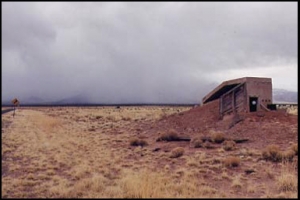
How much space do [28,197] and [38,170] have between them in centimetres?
313

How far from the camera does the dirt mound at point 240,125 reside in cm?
1745

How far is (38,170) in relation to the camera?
11.4 meters

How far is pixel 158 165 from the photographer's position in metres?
13.2

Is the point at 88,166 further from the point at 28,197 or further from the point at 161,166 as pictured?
the point at 28,197

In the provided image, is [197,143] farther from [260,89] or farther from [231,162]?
[260,89]

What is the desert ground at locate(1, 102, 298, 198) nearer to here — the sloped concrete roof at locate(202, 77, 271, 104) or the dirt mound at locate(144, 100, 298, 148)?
the dirt mound at locate(144, 100, 298, 148)

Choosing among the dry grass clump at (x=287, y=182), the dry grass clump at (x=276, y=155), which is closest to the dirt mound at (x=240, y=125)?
the dry grass clump at (x=276, y=155)

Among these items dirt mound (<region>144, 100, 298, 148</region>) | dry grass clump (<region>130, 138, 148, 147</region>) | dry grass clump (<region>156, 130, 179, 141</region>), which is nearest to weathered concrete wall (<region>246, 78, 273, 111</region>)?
dirt mound (<region>144, 100, 298, 148</region>)

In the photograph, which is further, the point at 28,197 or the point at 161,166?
the point at 161,166

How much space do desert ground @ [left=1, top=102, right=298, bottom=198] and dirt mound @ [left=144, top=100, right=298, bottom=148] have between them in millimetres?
60

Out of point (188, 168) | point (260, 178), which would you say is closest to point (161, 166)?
point (188, 168)

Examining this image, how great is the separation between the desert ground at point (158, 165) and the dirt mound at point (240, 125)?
0.06 m

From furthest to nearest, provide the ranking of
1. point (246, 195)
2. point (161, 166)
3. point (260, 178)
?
point (161, 166) → point (260, 178) → point (246, 195)

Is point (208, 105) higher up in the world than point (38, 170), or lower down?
higher up
